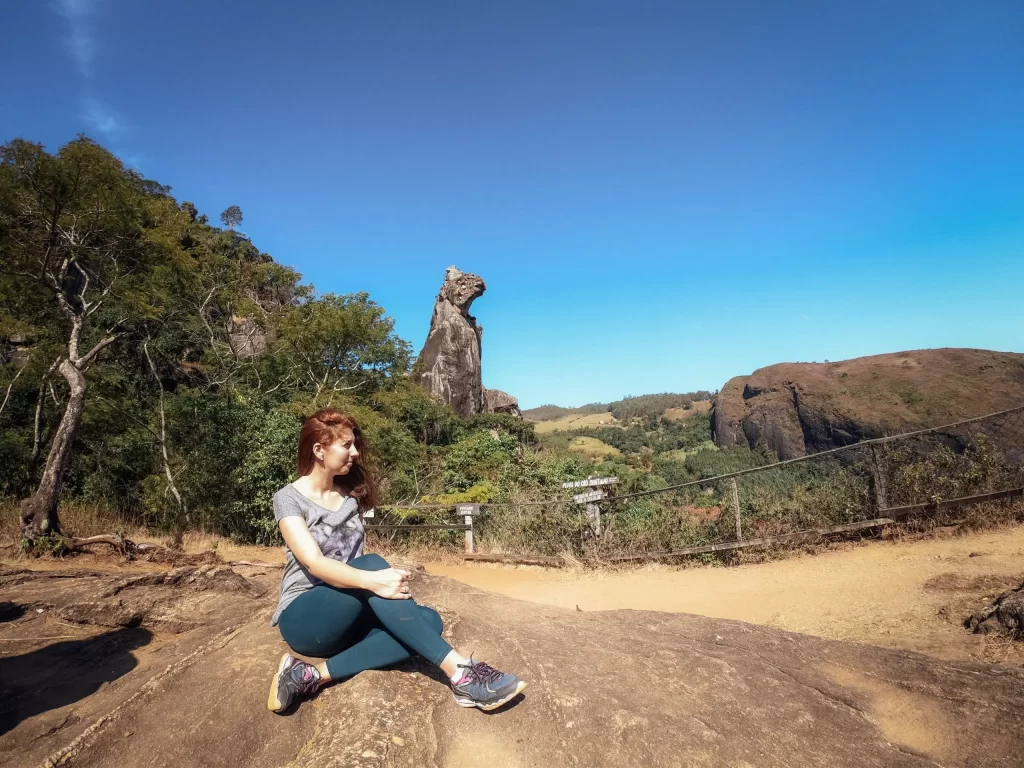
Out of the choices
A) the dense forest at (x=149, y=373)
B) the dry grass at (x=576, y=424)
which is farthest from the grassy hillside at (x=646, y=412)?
the dense forest at (x=149, y=373)

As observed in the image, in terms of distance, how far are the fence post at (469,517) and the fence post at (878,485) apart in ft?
19.6

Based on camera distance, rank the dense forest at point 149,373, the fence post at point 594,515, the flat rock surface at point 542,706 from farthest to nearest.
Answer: the fence post at point 594,515 < the dense forest at point 149,373 < the flat rock surface at point 542,706

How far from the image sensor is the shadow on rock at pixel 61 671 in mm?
2441

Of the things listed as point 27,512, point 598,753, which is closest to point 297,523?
point 598,753

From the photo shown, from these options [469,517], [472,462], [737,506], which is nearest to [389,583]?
[737,506]

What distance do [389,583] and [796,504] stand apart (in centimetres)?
718

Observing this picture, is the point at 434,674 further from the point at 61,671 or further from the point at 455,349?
the point at 455,349

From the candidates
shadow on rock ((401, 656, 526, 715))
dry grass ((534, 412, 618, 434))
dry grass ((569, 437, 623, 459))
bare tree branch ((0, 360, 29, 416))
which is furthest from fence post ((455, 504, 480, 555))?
dry grass ((534, 412, 618, 434))

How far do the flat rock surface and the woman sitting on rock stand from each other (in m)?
0.09

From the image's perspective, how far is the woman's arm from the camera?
221 cm

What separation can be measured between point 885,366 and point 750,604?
60.6 feet

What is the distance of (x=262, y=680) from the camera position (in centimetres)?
226

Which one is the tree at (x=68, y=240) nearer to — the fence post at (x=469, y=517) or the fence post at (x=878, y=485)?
the fence post at (x=469, y=517)

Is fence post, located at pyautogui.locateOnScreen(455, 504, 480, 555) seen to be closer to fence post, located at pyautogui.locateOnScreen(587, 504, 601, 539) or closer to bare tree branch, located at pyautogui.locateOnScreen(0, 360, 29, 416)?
fence post, located at pyautogui.locateOnScreen(587, 504, 601, 539)
